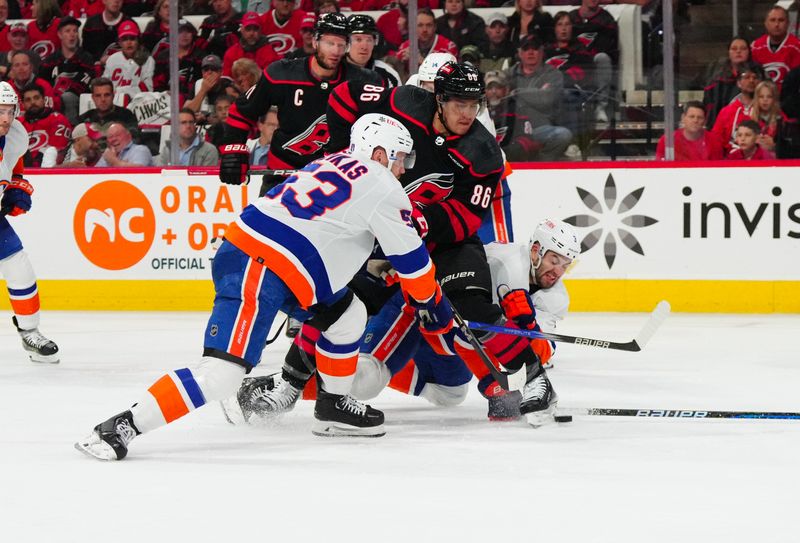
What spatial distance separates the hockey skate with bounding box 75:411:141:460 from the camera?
3287mm

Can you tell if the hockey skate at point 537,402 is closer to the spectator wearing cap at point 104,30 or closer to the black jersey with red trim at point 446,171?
the black jersey with red trim at point 446,171

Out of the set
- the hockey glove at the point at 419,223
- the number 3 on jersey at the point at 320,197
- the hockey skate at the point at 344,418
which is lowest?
the hockey skate at the point at 344,418

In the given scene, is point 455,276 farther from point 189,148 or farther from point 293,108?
point 189,148

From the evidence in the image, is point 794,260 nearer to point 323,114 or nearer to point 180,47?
point 323,114

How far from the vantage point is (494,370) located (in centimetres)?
385

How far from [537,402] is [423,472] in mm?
711

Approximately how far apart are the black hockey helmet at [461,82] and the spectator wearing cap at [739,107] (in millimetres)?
3258

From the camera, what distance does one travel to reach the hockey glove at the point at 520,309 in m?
3.99

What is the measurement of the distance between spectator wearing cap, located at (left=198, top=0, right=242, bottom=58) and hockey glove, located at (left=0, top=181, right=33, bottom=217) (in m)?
2.36

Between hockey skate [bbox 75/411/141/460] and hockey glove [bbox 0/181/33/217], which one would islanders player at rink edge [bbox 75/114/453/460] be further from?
hockey glove [bbox 0/181/33/217]

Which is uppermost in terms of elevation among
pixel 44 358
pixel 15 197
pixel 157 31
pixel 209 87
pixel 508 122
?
pixel 157 31

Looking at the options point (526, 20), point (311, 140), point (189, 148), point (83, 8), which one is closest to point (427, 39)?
point (526, 20)

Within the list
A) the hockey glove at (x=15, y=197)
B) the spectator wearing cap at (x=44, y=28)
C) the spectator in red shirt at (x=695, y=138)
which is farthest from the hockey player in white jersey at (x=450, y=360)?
the spectator wearing cap at (x=44, y=28)

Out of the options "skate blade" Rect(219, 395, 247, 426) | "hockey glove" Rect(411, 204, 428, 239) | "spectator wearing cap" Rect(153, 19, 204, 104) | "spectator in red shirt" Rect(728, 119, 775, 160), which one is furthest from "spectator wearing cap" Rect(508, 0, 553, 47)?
"skate blade" Rect(219, 395, 247, 426)
